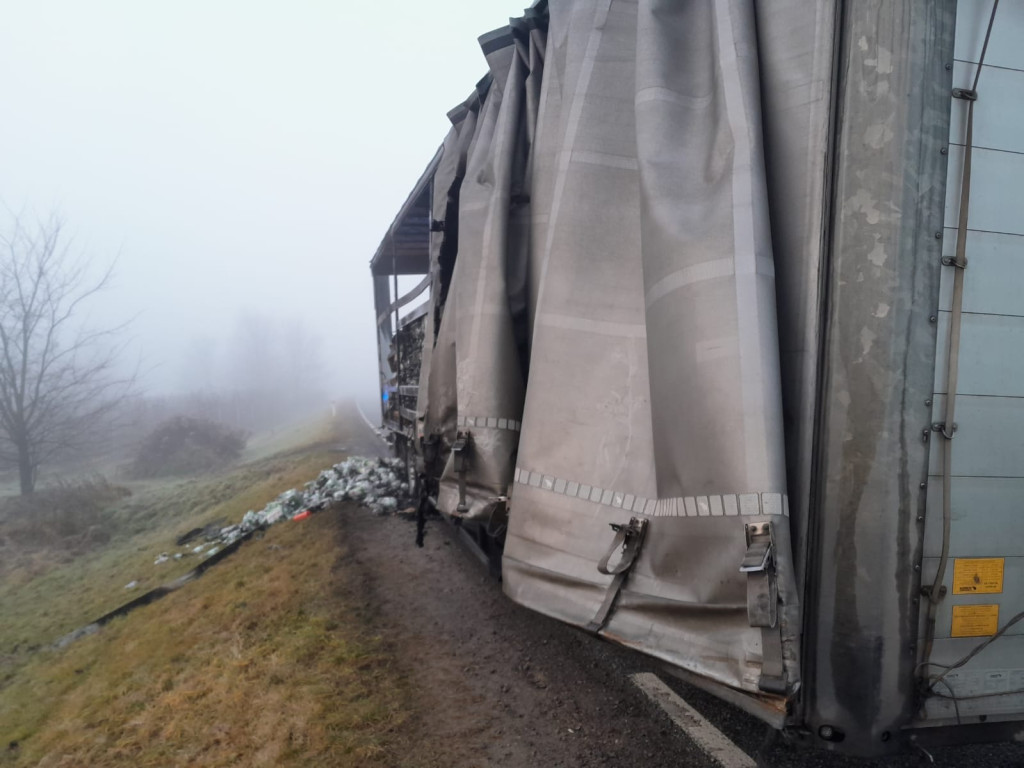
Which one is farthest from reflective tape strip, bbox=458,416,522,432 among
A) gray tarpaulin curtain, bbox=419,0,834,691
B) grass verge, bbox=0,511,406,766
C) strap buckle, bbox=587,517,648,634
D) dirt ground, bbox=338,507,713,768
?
grass verge, bbox=0,511,406,766

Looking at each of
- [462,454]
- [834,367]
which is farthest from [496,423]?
[834,367]

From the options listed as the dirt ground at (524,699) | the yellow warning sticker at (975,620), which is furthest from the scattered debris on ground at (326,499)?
the yellow warning sticker at (975,620)

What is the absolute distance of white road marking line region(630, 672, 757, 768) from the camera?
2.55 m

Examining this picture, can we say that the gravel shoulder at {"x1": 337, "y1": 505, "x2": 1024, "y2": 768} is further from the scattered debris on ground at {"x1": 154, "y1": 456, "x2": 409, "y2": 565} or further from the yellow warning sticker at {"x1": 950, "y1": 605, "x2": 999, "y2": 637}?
the scattered debris on ground at {"x1": 154, "y1": 456, "x2": 409, "y2": 565}

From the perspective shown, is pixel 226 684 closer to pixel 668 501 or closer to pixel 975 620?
pixel 668 501

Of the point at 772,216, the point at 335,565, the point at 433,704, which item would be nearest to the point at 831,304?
the point at 772,216

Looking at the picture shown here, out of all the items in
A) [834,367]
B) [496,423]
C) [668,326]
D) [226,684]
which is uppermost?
[668,326]

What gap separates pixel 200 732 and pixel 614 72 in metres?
3.78

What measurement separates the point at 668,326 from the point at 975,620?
120 centimetres

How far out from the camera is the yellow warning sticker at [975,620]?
180cm

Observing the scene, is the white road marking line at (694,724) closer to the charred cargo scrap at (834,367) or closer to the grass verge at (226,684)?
the charred cargo scrap at (834,367)

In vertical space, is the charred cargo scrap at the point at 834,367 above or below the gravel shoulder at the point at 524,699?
above

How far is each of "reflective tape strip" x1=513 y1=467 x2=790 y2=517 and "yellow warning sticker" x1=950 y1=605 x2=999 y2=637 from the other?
618mm

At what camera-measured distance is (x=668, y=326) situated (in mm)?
1934
